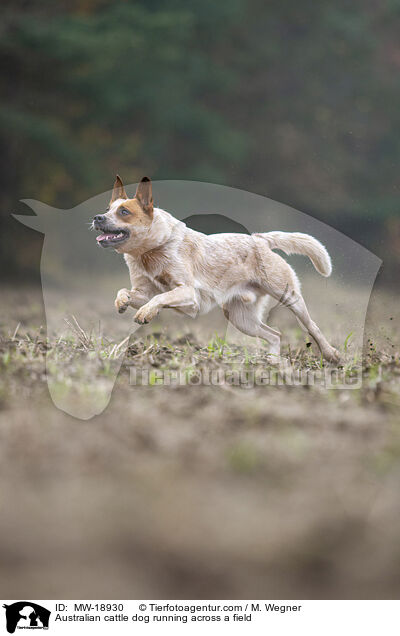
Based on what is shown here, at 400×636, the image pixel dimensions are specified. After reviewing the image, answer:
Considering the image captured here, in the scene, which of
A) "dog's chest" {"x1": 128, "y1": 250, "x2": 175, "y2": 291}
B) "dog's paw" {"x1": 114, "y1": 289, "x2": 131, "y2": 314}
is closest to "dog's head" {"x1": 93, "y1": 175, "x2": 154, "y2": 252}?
"dog's chest" {"x1": 128, "y1": 250, "x2": 175, "y2": 291}

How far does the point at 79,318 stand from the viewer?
4680mm

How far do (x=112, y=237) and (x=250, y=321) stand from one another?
3.56 ft

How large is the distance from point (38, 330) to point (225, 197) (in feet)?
5.31

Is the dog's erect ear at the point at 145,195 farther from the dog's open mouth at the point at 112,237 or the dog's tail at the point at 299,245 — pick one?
the dog's tail at the point at 299,245

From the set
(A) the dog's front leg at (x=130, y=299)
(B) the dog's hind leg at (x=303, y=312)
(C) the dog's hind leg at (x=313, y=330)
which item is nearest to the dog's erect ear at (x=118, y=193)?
(A) the dog's front leg at (x=130, y=299)

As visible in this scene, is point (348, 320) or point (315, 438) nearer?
point (315, 438)

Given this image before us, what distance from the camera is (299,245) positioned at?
13.3ft

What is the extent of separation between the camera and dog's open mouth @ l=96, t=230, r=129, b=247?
348 cm

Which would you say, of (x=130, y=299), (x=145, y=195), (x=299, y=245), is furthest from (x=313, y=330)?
(x=145, y=195)

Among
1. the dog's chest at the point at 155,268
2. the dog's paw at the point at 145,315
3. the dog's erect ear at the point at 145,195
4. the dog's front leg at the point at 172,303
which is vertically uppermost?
the dog's erect ear at the point at 145,195

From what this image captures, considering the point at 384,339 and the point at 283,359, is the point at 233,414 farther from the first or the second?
the point at 384,339

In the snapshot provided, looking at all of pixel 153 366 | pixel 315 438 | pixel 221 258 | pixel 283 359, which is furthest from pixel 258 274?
pixel 315 438

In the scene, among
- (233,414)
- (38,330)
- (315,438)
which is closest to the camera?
(315,438)

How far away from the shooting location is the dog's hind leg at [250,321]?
13.3 feet
